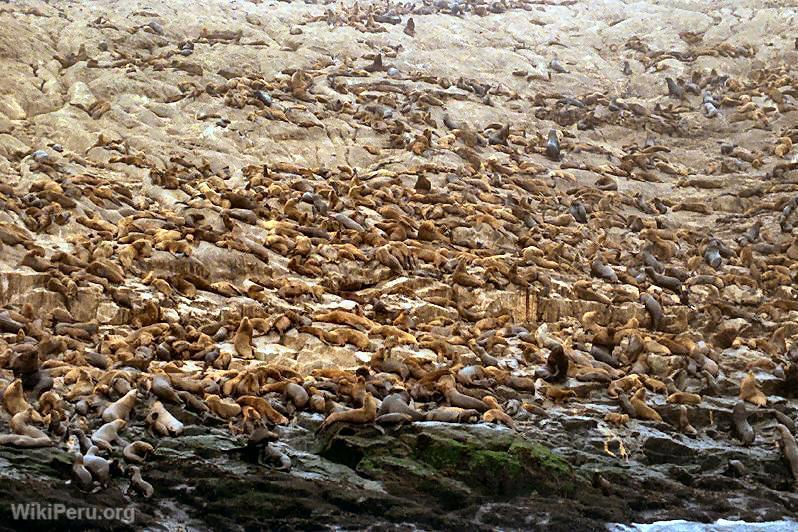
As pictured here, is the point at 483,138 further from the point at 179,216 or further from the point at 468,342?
the point at 468,342

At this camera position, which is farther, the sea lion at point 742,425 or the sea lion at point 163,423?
the sea lion at point 742,425

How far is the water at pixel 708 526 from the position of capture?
797 centimetres

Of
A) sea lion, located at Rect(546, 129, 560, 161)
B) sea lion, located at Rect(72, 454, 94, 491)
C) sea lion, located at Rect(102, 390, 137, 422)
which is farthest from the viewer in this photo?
sea lion, located at Rect(546, 129, 560, 161)

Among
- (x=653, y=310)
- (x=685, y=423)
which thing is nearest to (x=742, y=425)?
(x=685, y=423)

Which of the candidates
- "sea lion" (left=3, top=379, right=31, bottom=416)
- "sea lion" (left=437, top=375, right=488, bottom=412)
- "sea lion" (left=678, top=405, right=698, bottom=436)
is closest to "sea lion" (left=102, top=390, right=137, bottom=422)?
"sea lion" (left=3, top=379, right=31, bottom=416)

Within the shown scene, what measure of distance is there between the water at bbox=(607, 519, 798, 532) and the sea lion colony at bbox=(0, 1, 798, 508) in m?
1.86

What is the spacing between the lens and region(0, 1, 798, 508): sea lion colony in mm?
10516

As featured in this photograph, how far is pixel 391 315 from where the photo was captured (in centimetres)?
1405

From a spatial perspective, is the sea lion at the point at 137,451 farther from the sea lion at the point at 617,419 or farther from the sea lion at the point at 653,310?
the sea lion at the point at 653,310

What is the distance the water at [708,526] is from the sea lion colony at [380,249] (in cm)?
186

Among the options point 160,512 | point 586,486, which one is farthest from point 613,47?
point 160,512

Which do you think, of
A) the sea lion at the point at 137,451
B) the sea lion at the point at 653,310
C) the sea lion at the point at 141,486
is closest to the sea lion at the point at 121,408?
the sea lion at the point at 137,451

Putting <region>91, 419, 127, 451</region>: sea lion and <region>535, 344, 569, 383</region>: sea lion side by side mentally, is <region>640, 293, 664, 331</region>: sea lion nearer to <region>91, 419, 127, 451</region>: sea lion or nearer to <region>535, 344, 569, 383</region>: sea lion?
<region>535, 344, 569, 383</region>: sea lion

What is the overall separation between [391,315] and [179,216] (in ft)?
14.9
